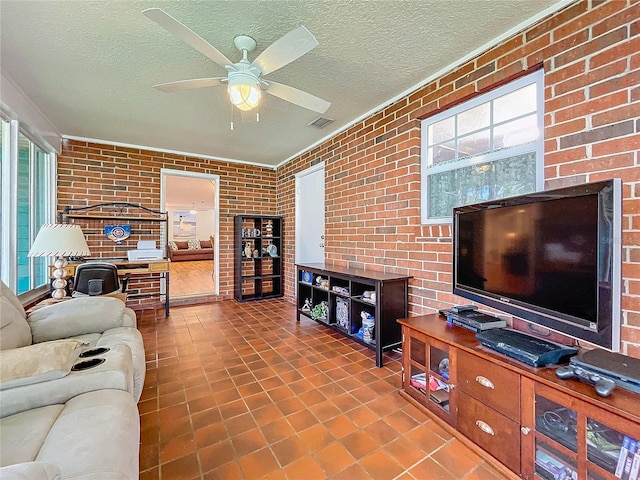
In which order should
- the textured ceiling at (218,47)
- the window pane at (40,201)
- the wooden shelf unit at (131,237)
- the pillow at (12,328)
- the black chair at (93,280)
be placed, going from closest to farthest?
the pillow at (12,328) → the textured ceiling at (218,47) → the black chair at (93,280) → the window pane at (40,201) → the wooden shelf unit at (131,237)

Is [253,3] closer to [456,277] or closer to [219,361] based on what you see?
[456,277]

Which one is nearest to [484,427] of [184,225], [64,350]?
[64,350]

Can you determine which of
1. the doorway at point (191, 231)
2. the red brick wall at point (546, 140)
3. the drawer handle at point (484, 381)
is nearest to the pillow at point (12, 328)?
the drawer handle at point (484, 381)

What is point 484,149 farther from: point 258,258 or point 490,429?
point 258,258

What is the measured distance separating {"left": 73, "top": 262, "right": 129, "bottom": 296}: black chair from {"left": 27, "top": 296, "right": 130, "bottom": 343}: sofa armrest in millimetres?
1195

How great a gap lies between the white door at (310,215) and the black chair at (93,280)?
8.14 feet

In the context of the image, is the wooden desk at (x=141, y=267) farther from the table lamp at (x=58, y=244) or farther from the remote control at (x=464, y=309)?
the remote control at (x=464, y=309)

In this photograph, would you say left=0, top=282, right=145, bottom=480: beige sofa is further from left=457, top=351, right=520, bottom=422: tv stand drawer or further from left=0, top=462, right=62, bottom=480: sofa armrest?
left=457, top=351, right=520, bottom=422: tv stand drawer

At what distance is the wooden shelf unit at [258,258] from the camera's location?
15.0 feet

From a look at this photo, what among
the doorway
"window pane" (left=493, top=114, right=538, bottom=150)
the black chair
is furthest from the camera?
the doorway

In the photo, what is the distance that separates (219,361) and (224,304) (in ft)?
6.78

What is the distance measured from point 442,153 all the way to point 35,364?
2734 mm

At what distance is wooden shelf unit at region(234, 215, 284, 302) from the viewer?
4582 millimetres

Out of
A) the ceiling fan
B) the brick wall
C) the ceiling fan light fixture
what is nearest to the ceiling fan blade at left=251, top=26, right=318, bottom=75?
the ceiling fan
